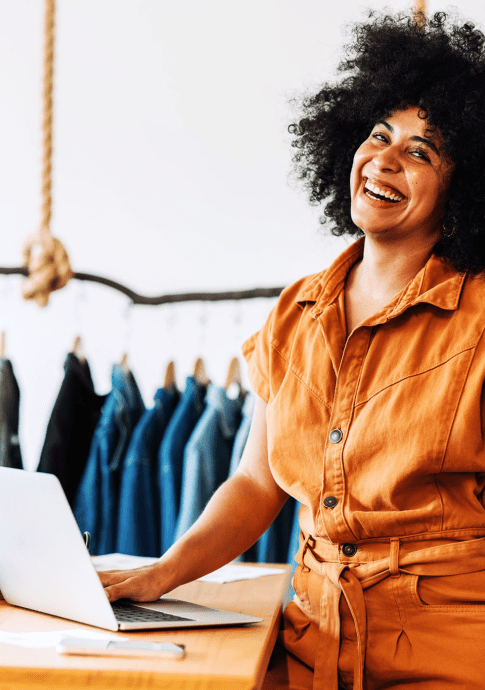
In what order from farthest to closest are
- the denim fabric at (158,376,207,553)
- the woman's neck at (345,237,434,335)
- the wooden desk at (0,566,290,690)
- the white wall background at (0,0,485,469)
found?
1. the white wall background at (0,0,485,469)
2. the denim fabric at (158,376,207,553)
3. the woman's neck at (345,237,434,335)
4. the wooden desk at (0,566,290,690)

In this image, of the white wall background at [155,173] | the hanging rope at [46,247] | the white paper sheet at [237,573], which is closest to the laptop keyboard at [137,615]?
the white paper sheet at [237,573]

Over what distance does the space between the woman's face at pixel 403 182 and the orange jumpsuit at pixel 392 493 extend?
98 mm

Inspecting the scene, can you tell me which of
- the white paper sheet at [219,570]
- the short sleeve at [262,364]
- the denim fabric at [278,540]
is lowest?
the denim fabric at [278,540]

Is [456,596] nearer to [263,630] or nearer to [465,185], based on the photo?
[263,630]

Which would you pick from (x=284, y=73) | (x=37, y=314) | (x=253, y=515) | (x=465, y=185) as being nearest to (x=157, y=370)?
(x=37, y=314)

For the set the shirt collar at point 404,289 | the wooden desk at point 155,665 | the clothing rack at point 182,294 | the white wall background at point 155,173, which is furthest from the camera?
the white wall background at point 155,173

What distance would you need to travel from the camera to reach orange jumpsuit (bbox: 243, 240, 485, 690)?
120 centimetres

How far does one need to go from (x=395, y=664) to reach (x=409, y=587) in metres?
0.12

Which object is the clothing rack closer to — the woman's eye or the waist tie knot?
the woman's eye

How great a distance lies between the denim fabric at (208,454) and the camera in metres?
1.96

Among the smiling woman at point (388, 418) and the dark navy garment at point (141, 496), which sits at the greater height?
the smiling woman at point (388, 418)

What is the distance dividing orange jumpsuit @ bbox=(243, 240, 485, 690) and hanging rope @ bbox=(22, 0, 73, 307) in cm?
82

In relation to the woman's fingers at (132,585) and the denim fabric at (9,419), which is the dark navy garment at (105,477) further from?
the woman's fingers at (132,585)

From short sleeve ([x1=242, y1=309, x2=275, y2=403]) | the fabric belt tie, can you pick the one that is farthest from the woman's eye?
the fabric belt tie
